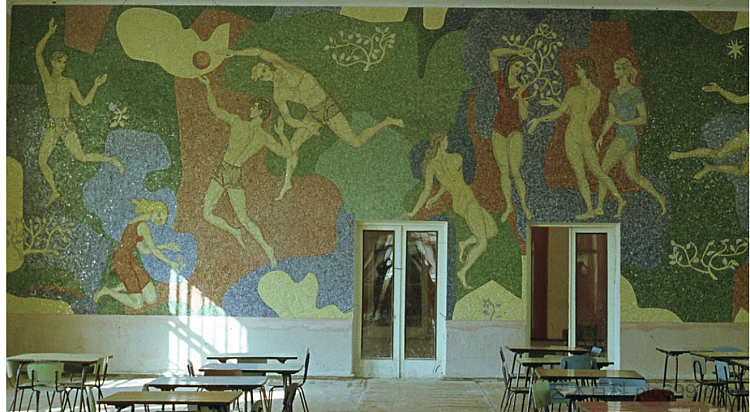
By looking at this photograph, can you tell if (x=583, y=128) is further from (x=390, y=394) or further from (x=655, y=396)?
(x=655, y=396)

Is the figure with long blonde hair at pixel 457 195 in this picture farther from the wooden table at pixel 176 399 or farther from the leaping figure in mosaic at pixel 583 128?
the wooden table at pixel 176 399

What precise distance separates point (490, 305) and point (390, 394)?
234 cm

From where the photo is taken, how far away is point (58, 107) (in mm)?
12453

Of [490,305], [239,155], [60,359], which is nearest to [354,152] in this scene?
[239,155]

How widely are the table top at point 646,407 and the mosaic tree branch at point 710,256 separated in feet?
21.2

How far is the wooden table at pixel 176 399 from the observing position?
19.4 feet

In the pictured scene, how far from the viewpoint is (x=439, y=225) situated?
1231 centimetres

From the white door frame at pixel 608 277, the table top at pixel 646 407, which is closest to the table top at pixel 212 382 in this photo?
the table top at pixel 646 407

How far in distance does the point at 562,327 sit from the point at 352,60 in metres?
5.21

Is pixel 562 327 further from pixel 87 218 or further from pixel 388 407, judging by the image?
pixel 87 218

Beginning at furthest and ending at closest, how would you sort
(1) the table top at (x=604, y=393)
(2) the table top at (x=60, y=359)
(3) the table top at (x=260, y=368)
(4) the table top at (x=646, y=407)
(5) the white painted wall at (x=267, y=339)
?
1. (5) the white painted wall at (x=267, y=339)
2. (2) the table top at (x=60, y=359)
3. (3) the table top at (x=260, y=368)
4. (1) the table top at (x=604, y=393)
5. (4) the table top at (x=646, y=407)

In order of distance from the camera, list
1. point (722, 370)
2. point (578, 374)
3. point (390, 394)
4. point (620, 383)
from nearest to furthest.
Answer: point (620, 383) < point (578, 374) < point (722, 370) < point (390, 394)

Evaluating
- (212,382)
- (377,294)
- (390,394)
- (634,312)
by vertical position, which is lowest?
(390,394)

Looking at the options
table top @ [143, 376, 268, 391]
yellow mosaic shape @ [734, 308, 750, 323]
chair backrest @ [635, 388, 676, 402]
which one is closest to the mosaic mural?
yellow mosaic shape @ [734, 308, 750, 323]
